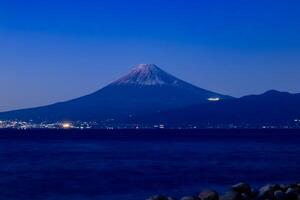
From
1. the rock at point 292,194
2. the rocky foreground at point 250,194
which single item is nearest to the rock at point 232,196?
the rocky foreground at point 250,194

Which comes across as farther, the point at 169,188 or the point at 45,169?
the point at 45,169

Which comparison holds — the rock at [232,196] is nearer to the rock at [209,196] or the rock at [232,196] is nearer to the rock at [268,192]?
the rock at [209,196]

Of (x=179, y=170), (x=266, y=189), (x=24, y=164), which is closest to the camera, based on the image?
(x=266, y=189)

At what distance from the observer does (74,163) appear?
153ft

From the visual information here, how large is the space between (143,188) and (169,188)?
1281 millimetres

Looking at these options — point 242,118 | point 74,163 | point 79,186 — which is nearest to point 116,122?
point 242,118

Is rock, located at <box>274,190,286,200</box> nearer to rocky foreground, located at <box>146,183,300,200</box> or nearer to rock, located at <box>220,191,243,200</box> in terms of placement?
rocky foreground, located at <box>146,183,300,200</box>

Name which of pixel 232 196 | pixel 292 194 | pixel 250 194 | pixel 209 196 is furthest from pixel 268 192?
pixel 209 196

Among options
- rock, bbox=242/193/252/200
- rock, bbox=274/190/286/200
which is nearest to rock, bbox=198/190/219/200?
rock, bbox=242/193/252/200

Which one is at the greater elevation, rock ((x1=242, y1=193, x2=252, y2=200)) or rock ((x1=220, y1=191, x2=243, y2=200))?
rock ((x1=220, y1=191, x2=243, y2=200))

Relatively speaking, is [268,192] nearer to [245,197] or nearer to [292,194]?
[292,194]

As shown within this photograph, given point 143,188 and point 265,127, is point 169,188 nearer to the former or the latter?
point 143,188

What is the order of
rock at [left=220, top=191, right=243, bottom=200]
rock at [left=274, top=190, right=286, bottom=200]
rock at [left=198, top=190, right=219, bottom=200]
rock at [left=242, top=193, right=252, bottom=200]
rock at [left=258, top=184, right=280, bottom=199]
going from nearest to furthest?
rock at [left=220, top=191, right=243, bottom=200], rock at [left=198, top=190, right=219, bottom=200], rock at [left=274, top=190, right=286, bottom=200], rock at [left=242, top=193, right=252, bottom=200], rock at [left=258, top=184, right=280, bottom=199]

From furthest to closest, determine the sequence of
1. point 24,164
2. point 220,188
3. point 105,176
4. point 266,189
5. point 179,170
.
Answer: point 24,164 < point 179,170 < point 105,176 < point 220,188 < point 266,189
